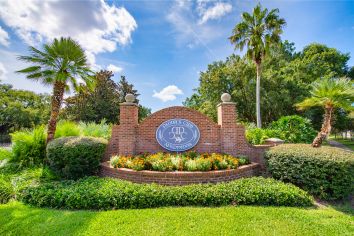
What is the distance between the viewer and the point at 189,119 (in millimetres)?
7430

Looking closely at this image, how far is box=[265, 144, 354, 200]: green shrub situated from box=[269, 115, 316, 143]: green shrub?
541cm

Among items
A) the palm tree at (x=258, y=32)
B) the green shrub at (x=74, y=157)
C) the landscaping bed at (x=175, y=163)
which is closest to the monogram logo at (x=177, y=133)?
the landscaping bed at (x=175, y=163)

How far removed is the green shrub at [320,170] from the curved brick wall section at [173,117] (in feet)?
7.31

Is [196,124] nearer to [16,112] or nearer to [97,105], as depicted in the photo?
[97,105]

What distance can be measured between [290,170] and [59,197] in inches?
225

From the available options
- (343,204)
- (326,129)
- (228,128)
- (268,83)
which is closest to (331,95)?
(326,129)

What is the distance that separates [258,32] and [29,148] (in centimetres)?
1512

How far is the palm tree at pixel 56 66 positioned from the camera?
24.4ft

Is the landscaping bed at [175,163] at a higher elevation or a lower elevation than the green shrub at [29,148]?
lower

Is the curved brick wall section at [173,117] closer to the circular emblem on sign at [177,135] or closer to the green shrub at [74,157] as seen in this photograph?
the circular emblem on sign at [177,135]

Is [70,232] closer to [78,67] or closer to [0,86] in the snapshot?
[78,67]

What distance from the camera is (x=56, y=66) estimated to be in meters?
7.65

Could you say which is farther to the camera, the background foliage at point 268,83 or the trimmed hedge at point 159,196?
the background foliage at point 268,83

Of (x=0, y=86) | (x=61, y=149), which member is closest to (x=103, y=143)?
(x=61, y=149)
